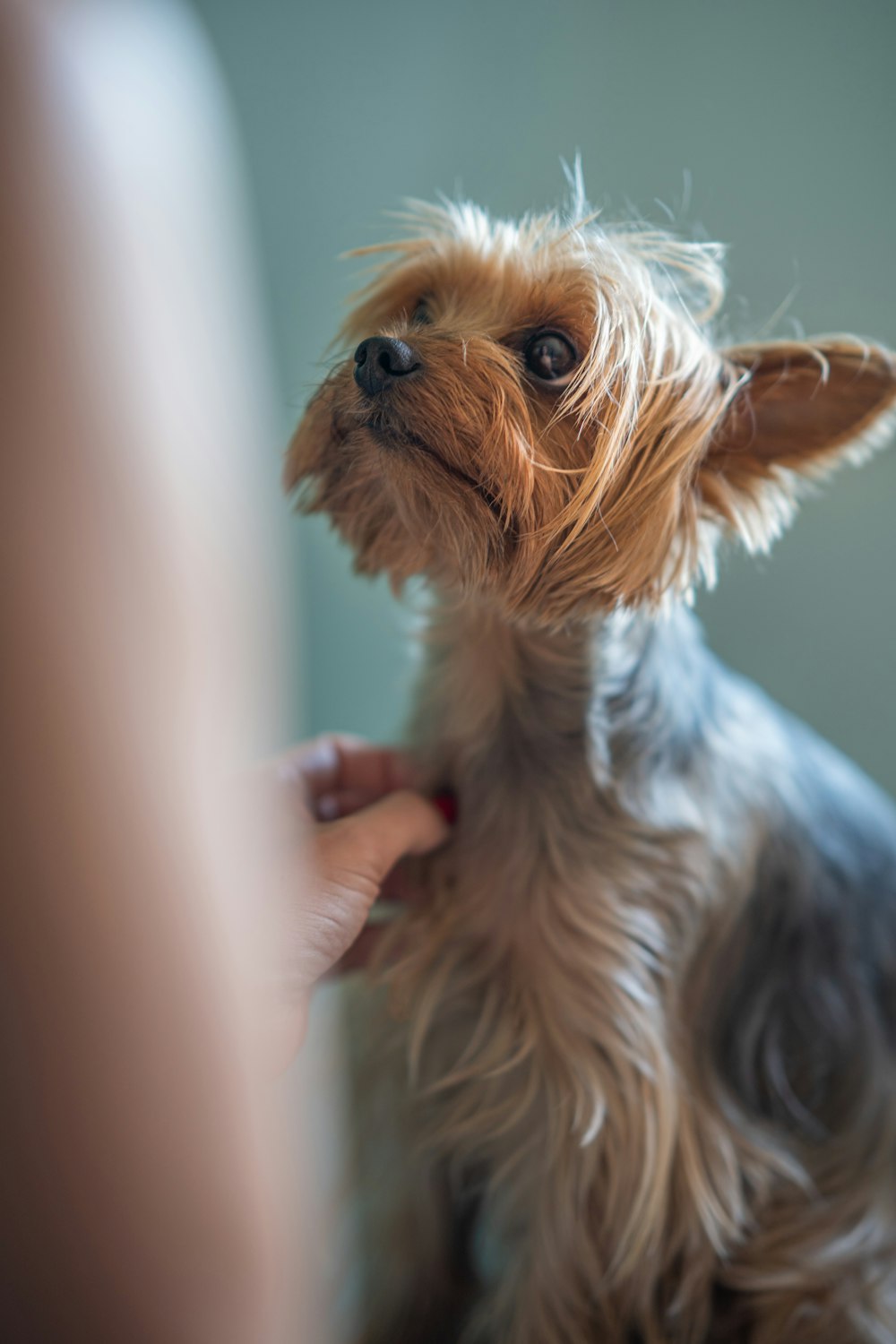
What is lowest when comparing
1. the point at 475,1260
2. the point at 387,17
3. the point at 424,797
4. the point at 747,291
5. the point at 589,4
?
the point at 475,1260

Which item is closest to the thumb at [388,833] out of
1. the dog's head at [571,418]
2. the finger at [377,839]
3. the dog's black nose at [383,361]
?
the finger at [377,839]

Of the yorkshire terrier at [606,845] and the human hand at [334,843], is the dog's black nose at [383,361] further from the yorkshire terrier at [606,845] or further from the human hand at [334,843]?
the human hand at [334,843]

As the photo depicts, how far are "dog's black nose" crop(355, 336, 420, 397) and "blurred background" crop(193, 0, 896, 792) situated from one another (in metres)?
0.23

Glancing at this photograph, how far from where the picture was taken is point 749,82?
1.18m

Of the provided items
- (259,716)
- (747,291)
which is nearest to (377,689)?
(747,291)

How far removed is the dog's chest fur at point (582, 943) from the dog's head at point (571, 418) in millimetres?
125

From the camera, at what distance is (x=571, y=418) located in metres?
0.83

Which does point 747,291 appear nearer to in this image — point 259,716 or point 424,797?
point 424,797

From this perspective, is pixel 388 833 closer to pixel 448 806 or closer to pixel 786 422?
pixel 448 806

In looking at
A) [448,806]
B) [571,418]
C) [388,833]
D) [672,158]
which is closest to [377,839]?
[388,833]

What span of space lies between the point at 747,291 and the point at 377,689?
84 centimetres

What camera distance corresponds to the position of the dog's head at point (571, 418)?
798 mm

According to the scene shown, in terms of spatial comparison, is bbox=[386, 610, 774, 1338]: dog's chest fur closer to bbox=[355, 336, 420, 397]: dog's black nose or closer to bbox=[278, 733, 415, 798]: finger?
bbox=[278, 733, 415, 798]: finger

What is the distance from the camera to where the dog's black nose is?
778 millimetres
